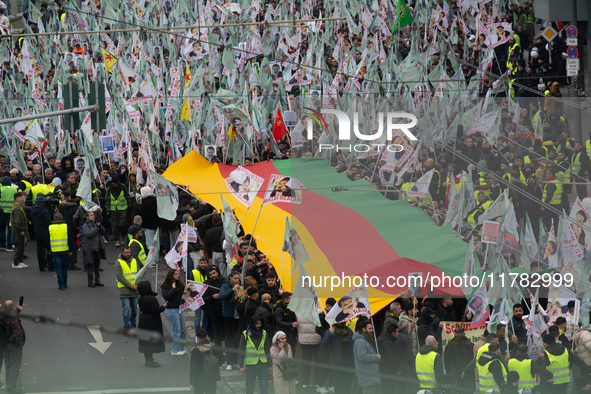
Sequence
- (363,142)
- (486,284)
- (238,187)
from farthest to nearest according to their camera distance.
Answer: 1. (363,142)
2. (238,187)
3. (486,284)

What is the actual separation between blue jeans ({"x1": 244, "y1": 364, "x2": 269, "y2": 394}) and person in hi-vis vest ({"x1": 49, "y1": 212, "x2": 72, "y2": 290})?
5880 millimetres

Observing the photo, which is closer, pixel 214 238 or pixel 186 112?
pixel 214 238

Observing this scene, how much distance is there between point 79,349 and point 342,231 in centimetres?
507

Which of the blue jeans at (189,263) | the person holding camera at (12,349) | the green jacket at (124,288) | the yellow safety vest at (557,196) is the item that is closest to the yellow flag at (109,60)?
the blue jeans at (189,263)

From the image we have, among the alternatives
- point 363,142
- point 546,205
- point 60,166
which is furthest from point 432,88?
point 60,166

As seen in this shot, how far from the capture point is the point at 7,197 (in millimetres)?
18375

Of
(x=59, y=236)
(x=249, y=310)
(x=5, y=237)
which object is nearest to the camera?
(x=249, y=310)

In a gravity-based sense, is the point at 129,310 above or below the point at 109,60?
below

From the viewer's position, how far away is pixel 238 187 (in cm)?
1752

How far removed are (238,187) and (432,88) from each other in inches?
266

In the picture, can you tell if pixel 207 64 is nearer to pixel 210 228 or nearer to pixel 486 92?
pixel 486 92

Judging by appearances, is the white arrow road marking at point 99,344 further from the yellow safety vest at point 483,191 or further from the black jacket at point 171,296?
the yellow safety vest at point 483,191

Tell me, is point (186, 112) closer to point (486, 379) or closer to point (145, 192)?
point (145, 192)

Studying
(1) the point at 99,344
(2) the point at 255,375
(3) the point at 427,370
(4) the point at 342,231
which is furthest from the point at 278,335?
(4) the point at 342,231
